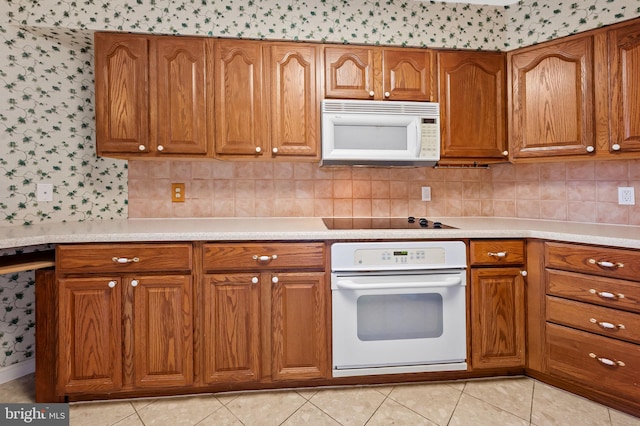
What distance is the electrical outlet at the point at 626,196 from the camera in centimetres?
192

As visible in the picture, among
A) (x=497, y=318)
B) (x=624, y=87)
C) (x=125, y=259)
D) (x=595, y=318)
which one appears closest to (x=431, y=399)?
(x=497, y=318)

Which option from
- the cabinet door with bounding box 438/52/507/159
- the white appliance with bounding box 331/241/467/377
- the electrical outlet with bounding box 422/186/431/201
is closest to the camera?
the white appliance with bounding box 331/241/467/377

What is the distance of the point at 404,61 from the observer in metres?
2.00

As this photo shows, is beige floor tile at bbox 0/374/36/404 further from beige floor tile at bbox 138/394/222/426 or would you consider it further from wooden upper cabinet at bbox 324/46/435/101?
wooden upper cabinet at bbox 324/46/435/101

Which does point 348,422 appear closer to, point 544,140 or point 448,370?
point 448,370

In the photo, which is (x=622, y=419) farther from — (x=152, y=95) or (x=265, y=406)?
(x=152, y=95)

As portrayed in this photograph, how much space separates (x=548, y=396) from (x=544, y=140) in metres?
1.42

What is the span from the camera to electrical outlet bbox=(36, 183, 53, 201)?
6.45 ft

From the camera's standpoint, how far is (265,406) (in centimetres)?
160

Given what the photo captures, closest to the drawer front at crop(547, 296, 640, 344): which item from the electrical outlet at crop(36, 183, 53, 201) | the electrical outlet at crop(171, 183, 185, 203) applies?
the electrical outlet at crop(171, 183, 185, 203)

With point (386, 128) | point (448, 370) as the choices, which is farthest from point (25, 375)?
point (386, 128)

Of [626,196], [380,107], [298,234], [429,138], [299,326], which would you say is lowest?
[299,326]

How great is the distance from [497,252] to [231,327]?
4.79 feet

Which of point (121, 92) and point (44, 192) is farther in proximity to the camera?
point (44, 192)
